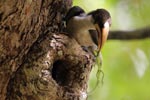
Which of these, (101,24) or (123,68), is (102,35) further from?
(123,68)

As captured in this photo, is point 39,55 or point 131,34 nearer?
point 39,55

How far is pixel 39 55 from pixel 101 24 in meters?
0.22

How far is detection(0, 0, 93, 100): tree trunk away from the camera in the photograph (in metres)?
1.34

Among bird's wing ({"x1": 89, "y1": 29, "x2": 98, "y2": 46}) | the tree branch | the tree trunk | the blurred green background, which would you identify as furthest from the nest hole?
the blurred green background

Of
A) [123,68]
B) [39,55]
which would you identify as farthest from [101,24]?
[123,68]

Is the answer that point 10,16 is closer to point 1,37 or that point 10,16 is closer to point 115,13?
point 1,37

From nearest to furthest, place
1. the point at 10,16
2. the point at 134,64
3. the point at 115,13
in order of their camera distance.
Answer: the point at 10,16 → the point at 115,13 → the point at 134,64

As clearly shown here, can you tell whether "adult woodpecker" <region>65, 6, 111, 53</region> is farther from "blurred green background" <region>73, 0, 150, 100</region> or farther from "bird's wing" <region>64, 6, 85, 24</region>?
"blurred green background" <region>73, 0, 150, 100</region>

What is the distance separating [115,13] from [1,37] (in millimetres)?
878

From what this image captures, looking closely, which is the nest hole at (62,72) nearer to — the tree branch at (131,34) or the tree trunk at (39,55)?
the tree trunk at (39,55)

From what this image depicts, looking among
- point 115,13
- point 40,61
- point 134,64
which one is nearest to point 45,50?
point 40,61

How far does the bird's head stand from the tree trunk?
102 millimetres

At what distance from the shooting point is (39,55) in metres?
1.45

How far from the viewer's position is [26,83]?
4.64 feet
